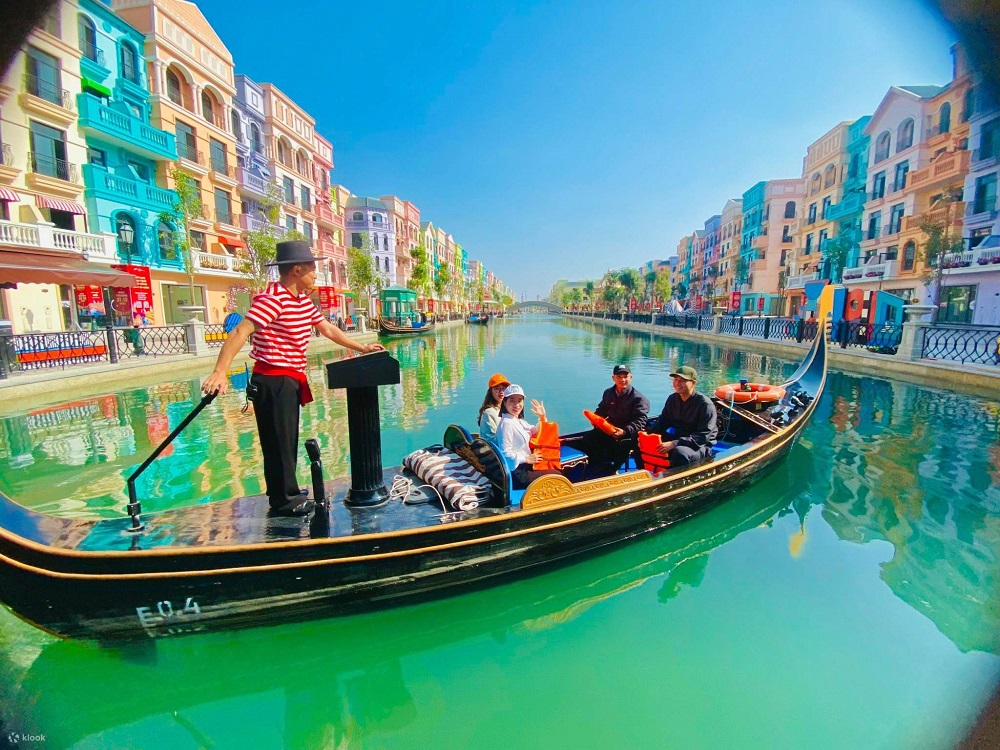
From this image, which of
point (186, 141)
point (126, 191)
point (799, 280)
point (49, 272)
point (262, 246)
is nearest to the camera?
point (49, 272)

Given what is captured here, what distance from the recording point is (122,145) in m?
16.1

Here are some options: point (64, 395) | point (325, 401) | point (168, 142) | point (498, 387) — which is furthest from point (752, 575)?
point (168, 142)

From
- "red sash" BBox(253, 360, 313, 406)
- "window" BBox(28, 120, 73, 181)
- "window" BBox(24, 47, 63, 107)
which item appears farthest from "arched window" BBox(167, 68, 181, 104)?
"red sash" BBox(253, 360, 313, 406)

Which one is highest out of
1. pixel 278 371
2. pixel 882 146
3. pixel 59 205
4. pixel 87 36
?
pixel 87 36

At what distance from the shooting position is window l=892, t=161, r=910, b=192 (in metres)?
22.2

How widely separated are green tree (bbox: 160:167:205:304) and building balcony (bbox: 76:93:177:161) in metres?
0.85

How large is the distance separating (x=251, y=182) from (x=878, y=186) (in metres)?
32.0

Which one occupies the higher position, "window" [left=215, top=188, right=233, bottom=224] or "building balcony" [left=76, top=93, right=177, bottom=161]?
"building balcony" [left=76, top=93, right=177, bottom=161]

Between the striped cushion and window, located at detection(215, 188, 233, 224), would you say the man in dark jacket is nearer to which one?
the striped cushion

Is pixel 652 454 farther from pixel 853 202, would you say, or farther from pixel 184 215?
pixel 853 202

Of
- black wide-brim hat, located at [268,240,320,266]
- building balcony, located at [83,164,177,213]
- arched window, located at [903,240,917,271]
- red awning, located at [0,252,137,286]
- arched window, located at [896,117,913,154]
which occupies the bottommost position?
black wide-brim hat, located at [268,240,320,266]

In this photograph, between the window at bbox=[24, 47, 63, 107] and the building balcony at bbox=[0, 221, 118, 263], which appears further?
the window at bbox=[24, 47, 63, 107]

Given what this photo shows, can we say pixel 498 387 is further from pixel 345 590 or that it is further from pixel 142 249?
pixel 142 249

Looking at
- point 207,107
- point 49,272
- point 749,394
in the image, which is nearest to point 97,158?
point 207,107
